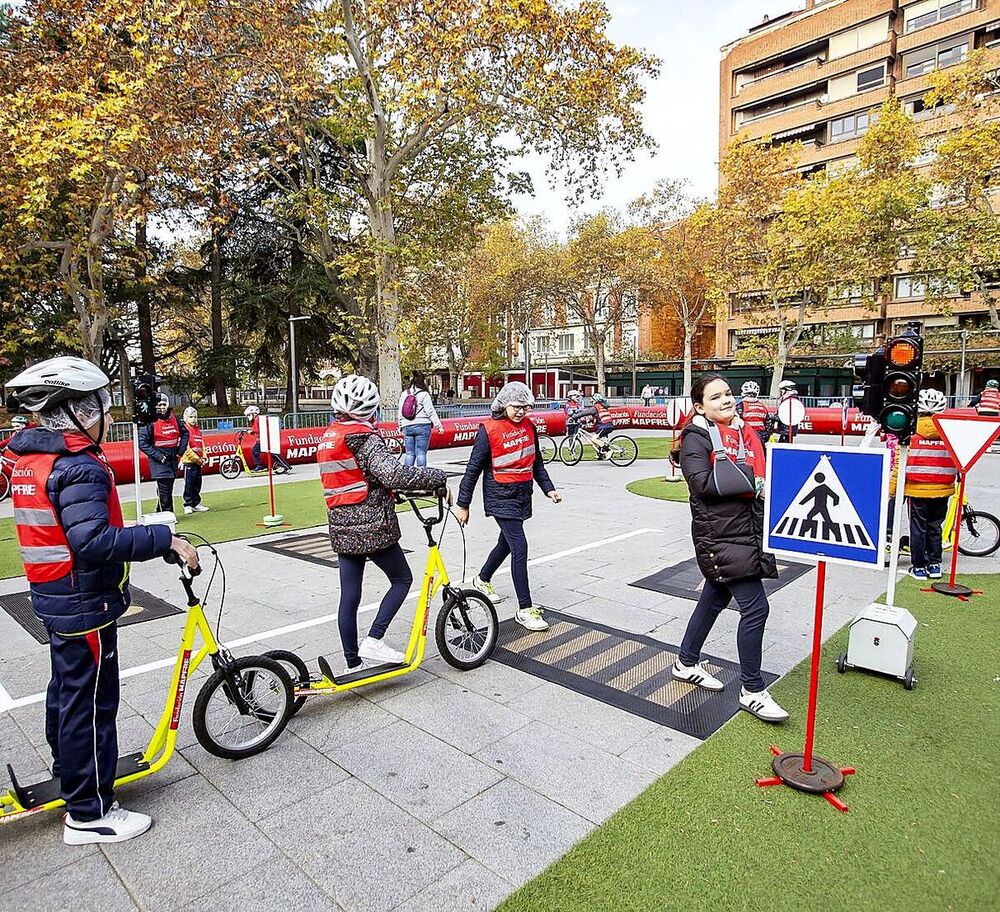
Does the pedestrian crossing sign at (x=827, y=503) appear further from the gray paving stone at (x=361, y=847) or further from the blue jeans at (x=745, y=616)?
the gray paving stone at (x=361, y=847)

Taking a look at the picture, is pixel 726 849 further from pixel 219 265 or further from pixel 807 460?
pixel 219 265

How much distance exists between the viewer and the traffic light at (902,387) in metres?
4.59

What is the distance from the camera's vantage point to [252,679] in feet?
11.5

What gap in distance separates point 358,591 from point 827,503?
2.67 metres

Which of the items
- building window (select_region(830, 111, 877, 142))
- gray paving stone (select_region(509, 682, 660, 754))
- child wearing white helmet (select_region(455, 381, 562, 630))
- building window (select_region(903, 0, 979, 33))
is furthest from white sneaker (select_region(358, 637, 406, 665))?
building window (select_region(903, 0, 979, 33))

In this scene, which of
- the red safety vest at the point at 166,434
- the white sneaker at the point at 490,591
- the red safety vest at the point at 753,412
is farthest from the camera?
the red safety vest at the point at 753,412

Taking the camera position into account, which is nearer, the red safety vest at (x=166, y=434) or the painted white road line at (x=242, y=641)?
the painted white road line at (x=242, y=641)

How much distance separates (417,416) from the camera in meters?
12.3

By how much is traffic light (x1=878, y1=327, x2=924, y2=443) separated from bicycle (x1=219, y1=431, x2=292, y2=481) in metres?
13.4

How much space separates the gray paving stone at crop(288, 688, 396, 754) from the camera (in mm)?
3596

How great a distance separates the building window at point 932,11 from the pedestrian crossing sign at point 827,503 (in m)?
50.0

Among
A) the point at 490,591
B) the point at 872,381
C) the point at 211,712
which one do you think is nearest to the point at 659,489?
the point at 490,591

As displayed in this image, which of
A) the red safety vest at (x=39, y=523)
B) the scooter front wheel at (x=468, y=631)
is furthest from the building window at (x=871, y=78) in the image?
the red safety vest at (x=39, y=523)

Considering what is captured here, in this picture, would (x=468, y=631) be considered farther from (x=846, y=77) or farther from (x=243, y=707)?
(x=846, y=77)
